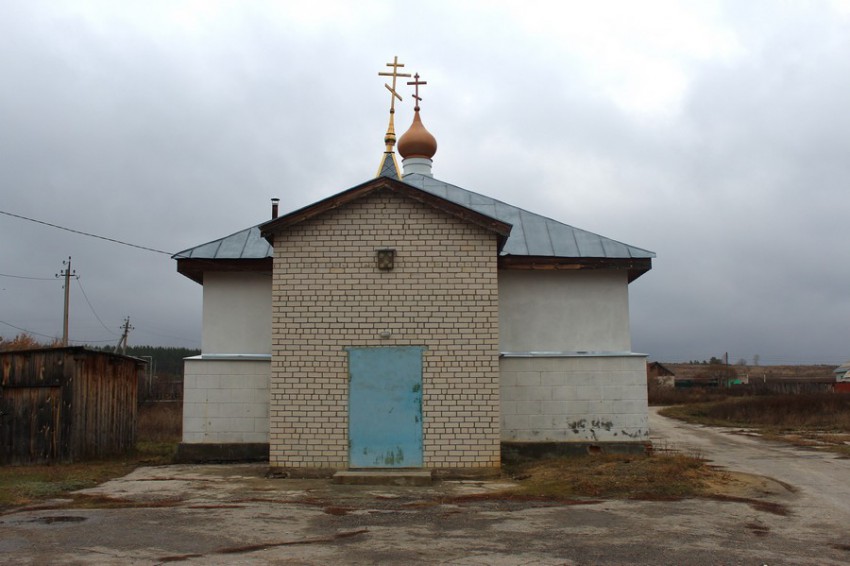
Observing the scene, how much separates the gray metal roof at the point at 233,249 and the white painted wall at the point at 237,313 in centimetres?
39

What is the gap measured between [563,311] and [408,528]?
7421mm

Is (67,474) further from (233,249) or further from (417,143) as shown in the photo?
(417,143)

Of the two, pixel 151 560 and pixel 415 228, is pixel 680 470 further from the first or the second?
pixel 151 560

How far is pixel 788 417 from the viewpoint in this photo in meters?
31.1

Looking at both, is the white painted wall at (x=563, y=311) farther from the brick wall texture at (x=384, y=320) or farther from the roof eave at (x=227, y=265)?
the roof eave at (x=227, y=265)

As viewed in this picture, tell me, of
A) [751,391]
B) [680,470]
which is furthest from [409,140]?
[751,391]

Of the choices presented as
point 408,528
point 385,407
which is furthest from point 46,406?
point 408,528

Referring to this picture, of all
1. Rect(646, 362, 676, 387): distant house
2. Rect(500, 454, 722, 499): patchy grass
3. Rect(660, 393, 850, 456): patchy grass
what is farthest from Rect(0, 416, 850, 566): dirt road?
Rect(646, 362, 676, 387): distant house

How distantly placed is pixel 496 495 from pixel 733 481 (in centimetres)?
364

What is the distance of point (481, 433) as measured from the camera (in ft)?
42.0

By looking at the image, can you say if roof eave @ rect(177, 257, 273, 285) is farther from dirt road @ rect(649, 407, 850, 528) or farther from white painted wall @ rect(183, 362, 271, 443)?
dirt road @ rect(649, 407, 850, 528)

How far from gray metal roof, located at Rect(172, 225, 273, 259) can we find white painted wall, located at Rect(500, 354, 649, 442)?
5040mm

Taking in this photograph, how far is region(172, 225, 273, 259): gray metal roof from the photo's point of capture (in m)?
15.3

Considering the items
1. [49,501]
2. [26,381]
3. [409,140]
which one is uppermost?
[409,140]
